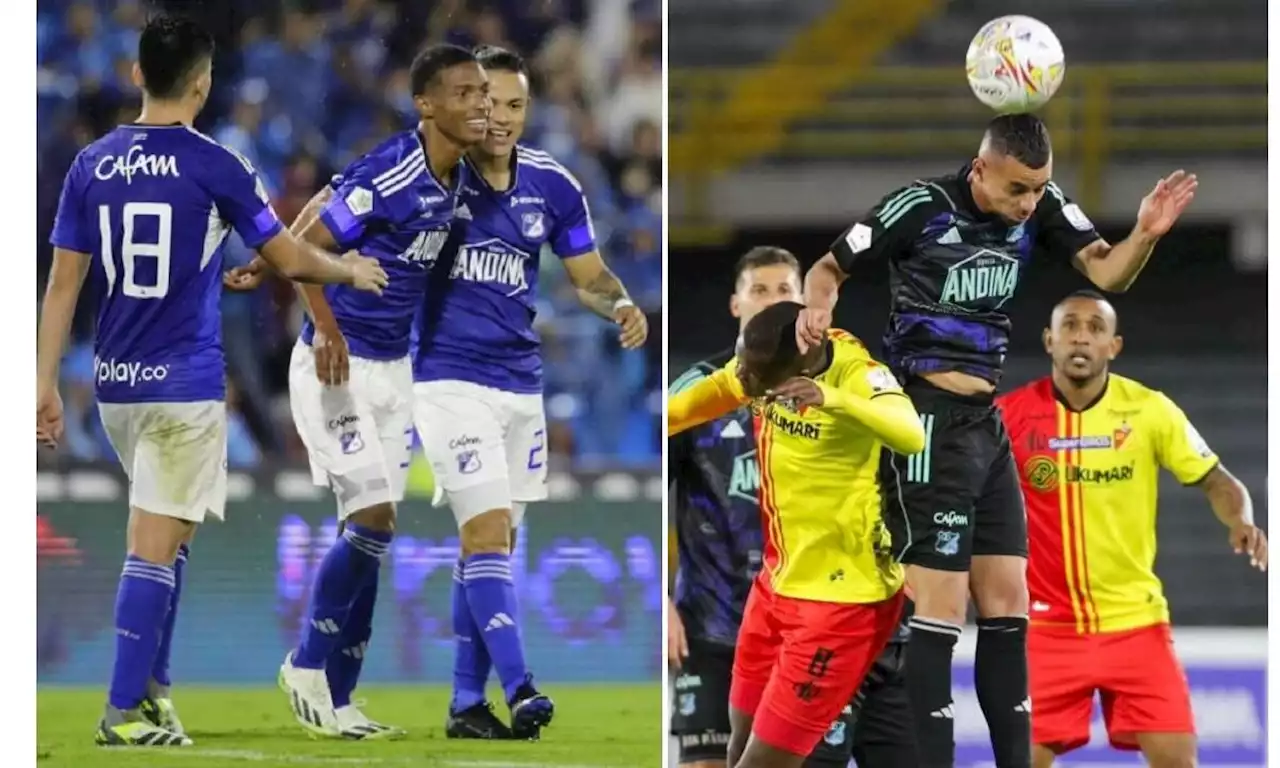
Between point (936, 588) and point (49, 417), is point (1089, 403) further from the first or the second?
point (49, 417)

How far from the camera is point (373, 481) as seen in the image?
5238 mm

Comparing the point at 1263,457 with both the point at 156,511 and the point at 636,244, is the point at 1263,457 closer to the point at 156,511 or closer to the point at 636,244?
the point at 636,244

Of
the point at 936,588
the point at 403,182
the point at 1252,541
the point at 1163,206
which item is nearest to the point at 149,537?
the point at 403,182

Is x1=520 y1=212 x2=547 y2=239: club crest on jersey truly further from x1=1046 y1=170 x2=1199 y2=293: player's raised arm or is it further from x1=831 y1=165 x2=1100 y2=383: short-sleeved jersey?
x1=1046 y1=170 x2=1199 y2=293: player's raised arm

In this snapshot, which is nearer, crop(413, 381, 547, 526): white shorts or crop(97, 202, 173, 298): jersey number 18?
crop(97, 202, 173, 298): jersey number 18

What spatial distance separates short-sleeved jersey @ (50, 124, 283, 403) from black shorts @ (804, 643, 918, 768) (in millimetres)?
1797

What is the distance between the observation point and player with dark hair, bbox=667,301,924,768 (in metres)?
4.68

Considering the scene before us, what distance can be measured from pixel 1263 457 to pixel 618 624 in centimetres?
174

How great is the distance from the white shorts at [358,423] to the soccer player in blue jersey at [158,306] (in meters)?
0.20

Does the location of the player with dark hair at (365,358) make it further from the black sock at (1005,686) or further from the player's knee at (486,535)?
the black sock at (1005,686)

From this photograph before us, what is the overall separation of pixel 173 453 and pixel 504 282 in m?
0.94

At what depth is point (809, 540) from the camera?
4.79m

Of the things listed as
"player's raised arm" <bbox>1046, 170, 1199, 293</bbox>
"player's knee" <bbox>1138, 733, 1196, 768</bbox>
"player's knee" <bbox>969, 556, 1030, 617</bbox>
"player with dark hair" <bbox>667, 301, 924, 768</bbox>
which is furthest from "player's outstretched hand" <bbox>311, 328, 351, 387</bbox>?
"player's knee" <bbox>1138, 733, 1196, 768</bbox>

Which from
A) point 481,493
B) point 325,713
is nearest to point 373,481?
point 481,493
